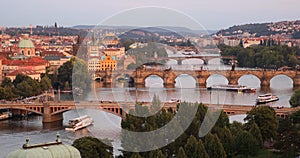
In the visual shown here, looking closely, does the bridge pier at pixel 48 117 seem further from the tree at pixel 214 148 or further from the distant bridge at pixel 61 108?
the tree at pixel 214 148

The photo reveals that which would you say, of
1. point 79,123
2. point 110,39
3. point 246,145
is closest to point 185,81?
point 110,39

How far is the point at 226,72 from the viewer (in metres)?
35.8

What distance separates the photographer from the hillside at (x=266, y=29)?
320 feet

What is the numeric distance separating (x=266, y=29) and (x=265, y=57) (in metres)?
62.2

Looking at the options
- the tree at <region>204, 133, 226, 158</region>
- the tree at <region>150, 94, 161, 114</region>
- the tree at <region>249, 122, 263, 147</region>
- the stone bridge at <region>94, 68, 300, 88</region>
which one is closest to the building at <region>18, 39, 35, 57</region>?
the stone bridge at <region>94, 68, 300, 88</region>

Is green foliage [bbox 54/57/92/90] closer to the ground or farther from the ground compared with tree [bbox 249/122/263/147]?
farther from the ground

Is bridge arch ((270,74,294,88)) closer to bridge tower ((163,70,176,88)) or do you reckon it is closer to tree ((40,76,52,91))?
bridge tower ((163,70,176,88))

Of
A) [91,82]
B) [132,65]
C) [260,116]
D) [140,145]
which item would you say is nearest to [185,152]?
[140,145]

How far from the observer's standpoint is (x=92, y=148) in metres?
12.8

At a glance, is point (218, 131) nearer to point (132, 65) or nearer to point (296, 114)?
point (296, 114)

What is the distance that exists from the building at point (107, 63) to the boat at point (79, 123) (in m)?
17.1

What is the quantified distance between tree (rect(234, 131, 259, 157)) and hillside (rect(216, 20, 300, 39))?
78916mm

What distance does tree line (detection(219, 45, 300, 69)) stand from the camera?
4459 cm

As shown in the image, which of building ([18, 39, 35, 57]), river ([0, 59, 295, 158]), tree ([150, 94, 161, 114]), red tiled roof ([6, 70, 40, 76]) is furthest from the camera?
building ([18, 39, 35, 57])
